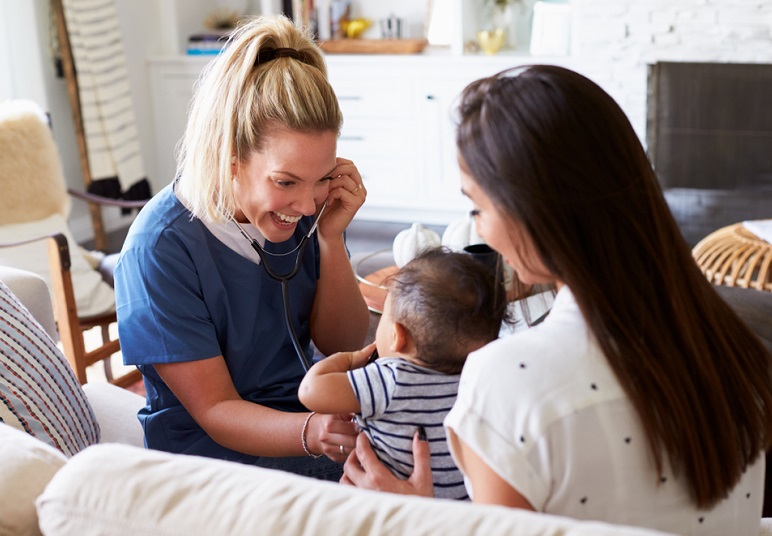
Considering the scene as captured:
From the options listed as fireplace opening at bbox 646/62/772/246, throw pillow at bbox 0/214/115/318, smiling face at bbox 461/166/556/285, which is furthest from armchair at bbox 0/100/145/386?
fireplace opening at bbox 646/62/772/246

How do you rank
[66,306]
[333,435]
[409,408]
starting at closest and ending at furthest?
[409,408]
[333,435]
[66,306]

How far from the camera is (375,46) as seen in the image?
4754mm

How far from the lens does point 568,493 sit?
2.80ft

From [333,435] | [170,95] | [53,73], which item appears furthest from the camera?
[170,95]

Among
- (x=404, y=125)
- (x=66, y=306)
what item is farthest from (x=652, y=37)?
(x=66, y=306)

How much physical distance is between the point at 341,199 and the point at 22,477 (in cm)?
87

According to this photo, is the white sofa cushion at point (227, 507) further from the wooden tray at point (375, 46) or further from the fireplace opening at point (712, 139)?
the wooden tray at point (375, 46)

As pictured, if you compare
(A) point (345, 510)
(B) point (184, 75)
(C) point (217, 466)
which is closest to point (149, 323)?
(C) point (217, 466)

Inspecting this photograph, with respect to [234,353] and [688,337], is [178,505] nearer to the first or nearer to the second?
[688,337]

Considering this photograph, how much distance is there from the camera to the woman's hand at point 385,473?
1.22 m

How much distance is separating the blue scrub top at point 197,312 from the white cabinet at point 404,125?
2.95 meters

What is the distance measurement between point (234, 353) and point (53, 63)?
3414 millimetres

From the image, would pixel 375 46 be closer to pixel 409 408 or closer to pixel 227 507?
pixel 409 408

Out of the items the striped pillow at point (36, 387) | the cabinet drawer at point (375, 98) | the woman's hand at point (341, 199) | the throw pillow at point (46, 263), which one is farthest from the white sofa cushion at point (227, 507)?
the cabinet drawer at point (375, 98)
